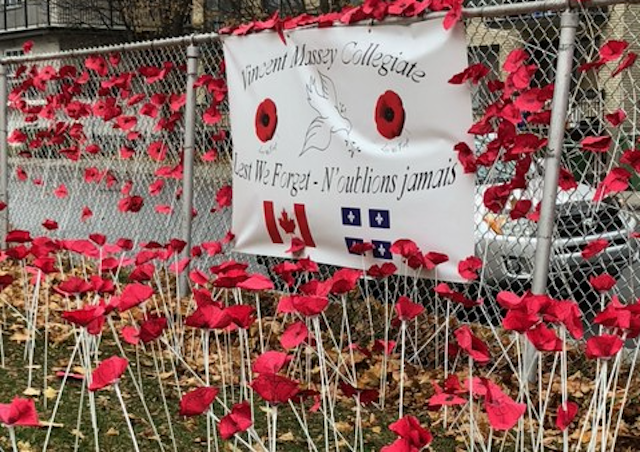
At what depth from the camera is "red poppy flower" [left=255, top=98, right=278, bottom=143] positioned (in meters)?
5.02

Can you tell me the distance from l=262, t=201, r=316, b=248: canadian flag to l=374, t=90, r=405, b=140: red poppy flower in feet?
2.34

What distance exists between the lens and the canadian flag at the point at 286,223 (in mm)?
4883

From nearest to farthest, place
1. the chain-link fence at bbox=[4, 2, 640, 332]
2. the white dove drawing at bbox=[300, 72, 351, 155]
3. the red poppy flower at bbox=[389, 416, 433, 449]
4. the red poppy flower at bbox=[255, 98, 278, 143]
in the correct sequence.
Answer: the red poppy flower at bbox=[389, 416, 433, 449] → the chain-link fence at bbox=[4, 2, 640, 332] → the white dove drawing at bbox=[300, 72, 351, 155] → the red poppy flower at bbox=[255, 98, 278, 143]

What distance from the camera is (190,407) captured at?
7.45 feet

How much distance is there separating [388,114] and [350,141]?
11.4 inches

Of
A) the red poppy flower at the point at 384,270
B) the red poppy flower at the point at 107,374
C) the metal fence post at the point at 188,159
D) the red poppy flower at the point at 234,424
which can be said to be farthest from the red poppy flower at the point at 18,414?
the metal fence post at the point at 188,159

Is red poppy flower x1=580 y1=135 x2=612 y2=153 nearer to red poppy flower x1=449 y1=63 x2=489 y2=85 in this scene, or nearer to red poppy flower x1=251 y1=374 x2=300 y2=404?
red poppy flower x1=449 y1=63 x2=489 y2=85

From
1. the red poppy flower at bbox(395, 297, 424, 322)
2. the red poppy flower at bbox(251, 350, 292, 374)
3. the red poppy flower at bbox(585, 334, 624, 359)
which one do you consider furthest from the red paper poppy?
the red poppy flower at bbox(585, 334, 624, 359)

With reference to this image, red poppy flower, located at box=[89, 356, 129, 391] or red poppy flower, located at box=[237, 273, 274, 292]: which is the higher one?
red poppy flower, located at box=[237, 273, 274, 292]

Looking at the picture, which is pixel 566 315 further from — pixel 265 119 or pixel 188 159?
pixel 188 159

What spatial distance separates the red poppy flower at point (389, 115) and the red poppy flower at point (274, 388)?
2.25 metres

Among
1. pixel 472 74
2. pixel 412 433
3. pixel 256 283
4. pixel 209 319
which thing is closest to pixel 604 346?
pixel 412 433

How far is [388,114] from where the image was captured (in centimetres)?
438

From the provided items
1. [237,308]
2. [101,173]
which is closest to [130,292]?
[237,308]
